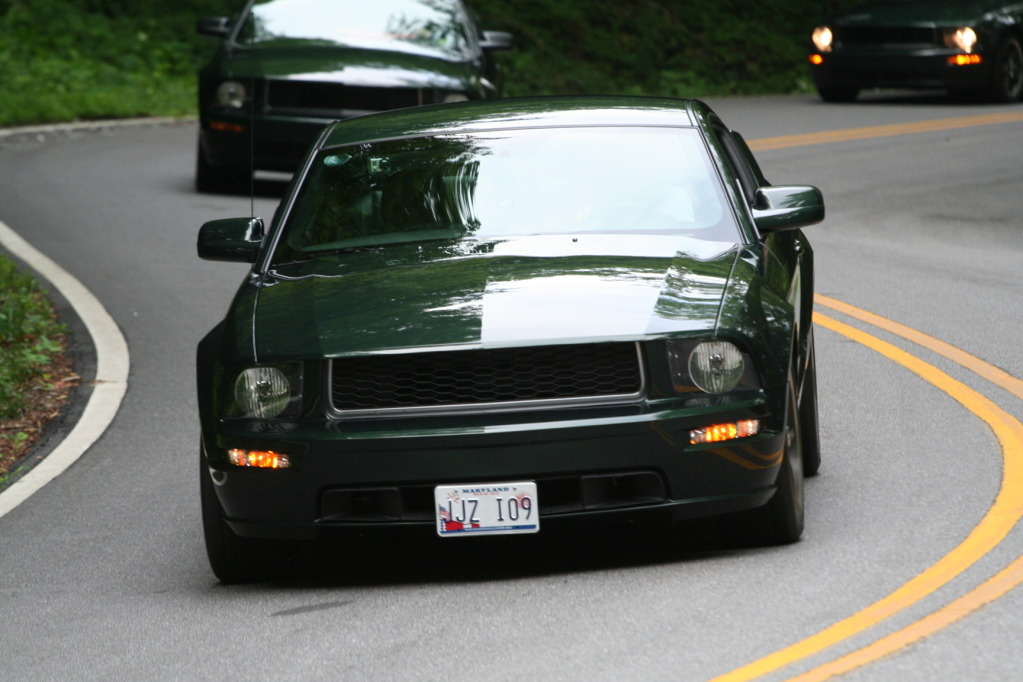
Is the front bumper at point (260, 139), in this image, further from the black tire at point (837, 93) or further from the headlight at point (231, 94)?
the black tire at point (837, 93)

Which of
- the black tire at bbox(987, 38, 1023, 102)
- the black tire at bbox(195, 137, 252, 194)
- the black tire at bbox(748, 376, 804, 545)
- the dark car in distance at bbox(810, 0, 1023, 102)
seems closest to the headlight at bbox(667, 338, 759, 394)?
the black tire at bbox(748, 376, 804, 545)

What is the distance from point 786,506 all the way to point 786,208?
1.29 metres

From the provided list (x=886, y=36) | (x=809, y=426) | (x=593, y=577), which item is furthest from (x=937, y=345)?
(x=886, y=36)

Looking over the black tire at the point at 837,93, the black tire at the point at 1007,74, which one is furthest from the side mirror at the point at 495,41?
the black tire at the point at 1007,74

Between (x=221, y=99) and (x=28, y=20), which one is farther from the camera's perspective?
(x=28, y=20)

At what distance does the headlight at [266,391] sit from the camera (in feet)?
19.4

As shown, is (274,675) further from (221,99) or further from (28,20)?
(28,20)

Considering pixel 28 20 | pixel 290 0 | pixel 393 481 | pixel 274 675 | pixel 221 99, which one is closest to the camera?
pixel 274 675

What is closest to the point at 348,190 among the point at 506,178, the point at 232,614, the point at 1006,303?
the point at 506,178

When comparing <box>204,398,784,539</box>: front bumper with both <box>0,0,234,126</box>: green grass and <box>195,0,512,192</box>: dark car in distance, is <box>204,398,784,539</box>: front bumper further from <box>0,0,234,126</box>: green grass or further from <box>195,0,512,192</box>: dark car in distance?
<box>0,0,234,126</box>: green grass

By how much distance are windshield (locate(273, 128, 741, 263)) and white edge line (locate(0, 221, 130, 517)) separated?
1990 mm

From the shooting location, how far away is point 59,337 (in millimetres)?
11383

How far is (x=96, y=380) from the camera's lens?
10242 millimetres

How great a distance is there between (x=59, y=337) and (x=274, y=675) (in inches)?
261
